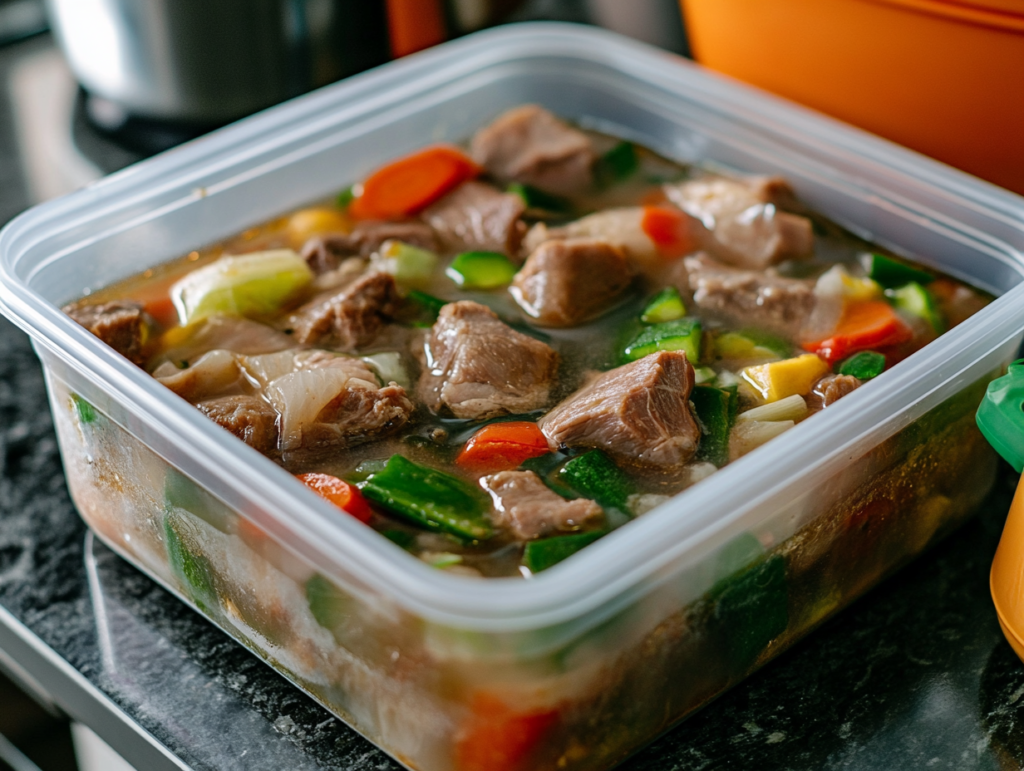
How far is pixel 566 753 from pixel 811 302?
762 mm

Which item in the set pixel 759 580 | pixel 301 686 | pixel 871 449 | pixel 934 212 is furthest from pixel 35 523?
pixel 934 212

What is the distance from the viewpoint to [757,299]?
160cm

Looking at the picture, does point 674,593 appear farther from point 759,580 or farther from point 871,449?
point 871,449

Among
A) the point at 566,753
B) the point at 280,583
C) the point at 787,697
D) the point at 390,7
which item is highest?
the point at 390,7

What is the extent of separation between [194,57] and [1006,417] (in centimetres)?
144

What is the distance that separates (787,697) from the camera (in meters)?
1.29

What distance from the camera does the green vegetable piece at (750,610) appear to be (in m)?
1.17

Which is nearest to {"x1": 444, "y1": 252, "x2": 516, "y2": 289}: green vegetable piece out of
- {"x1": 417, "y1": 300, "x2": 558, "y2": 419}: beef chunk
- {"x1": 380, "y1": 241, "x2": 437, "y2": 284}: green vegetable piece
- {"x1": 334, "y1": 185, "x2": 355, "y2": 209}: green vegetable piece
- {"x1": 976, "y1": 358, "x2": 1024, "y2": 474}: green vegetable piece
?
{"x1": 380, "y1": 241, "x2": 437, "y2": 284}: green vegetable piece

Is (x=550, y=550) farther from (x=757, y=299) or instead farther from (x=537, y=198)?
(x=537, y=198)

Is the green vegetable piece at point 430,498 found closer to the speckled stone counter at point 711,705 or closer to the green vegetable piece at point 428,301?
the speckled stone counter at point 711,705

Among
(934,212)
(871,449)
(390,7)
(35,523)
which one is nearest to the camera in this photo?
(871,449)

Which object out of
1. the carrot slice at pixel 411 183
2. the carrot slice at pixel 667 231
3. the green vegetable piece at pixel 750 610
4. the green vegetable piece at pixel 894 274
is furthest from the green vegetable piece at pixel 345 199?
the green vegetable piece at pixel 750 610

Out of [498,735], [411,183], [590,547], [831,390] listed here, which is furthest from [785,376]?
[411,183]

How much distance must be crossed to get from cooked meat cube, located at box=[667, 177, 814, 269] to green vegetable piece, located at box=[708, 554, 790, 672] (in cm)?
64
